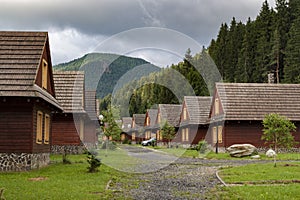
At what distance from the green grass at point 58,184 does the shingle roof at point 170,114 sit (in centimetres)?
3414

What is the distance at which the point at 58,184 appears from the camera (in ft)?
42.6

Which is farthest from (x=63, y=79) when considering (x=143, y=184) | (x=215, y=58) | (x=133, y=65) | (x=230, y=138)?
(x=215, y=58)

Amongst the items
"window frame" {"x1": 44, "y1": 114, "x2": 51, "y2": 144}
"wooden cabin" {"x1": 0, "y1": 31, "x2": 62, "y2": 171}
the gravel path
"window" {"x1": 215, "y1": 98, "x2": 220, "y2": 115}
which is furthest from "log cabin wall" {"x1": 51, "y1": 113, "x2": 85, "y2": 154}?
the gravel path

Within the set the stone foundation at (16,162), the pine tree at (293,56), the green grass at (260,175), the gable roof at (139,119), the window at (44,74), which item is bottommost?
the green grass at (260,175)

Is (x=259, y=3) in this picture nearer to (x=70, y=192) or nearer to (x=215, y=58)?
(x=215, y=58)

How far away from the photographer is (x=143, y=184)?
1410 centimetres

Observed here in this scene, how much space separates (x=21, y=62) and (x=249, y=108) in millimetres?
19149

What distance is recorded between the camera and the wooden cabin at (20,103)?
16656mm

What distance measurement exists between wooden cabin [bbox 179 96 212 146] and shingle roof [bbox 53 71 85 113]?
47.1ft

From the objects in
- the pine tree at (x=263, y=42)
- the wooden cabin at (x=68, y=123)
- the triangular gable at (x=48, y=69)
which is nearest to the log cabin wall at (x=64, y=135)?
the wooden cabin at (x=68, y=123)

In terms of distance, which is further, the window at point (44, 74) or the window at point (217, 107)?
the window at point (217, 107)

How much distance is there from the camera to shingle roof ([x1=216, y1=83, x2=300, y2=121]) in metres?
31.2

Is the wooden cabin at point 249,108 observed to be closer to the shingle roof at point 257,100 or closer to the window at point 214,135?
the shingle roof at point 257,100

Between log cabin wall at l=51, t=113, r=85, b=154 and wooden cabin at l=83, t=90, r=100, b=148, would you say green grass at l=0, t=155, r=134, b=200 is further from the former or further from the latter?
wooden cabin at l=83, t=90, r=100, b=148
